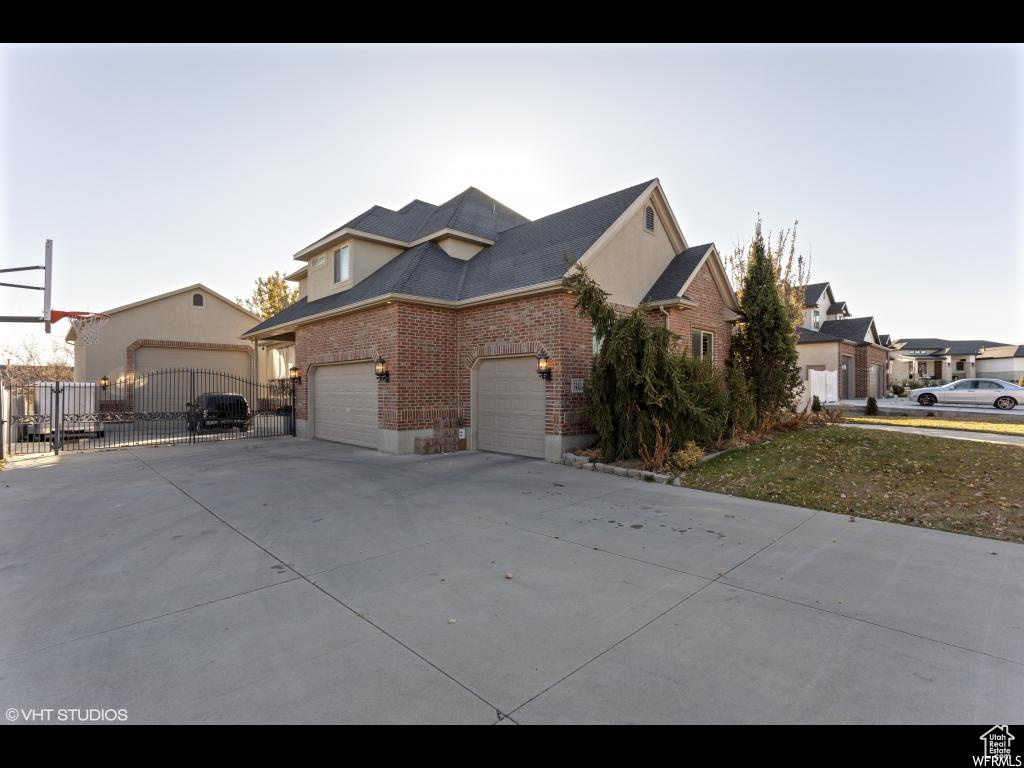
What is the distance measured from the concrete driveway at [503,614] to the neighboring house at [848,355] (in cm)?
2284

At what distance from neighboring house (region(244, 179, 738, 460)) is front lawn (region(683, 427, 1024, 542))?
11.0 ft

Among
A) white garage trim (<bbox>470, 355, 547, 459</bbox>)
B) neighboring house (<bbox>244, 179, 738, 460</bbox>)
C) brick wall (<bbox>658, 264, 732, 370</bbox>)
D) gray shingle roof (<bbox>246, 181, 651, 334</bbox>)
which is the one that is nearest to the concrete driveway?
white garage trim (<bbox>470, 355, 547, 459</bbox>)

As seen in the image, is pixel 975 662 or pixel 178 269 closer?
pixel 975 662

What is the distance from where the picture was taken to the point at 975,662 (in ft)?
9.04

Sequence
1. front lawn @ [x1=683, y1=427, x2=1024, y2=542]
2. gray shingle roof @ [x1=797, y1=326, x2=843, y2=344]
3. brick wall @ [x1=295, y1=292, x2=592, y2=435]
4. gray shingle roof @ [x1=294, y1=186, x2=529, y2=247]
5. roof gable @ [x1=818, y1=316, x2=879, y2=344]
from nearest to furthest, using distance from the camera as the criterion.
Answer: front lawn @ [x1=683, y1=427, x2=1024, y2=542] < brick wall @ [x1=295, y1=292, x2=592, y2=435] < gray shingle roof @ [x1=294, y1=186, x2=529, y2=247] < gray shingle roof @ [x1=797, y1=326, x2=843, y2=344] < roof gable @ [x1=818, y1=316, x2=879, y2=344]

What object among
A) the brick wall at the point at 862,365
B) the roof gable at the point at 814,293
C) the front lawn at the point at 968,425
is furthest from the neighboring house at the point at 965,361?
the front lawn at the point at 968,425

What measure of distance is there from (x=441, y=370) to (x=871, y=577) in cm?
961

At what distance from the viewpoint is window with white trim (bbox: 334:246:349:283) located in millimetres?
14625

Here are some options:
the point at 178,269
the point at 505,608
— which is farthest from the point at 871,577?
the point at 178,269

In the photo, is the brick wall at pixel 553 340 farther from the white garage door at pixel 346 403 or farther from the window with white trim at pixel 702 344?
the window with white trim at pixel 702 344

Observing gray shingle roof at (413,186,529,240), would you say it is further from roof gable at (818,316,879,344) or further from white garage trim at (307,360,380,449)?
roof gable at (818,316,879,344)
